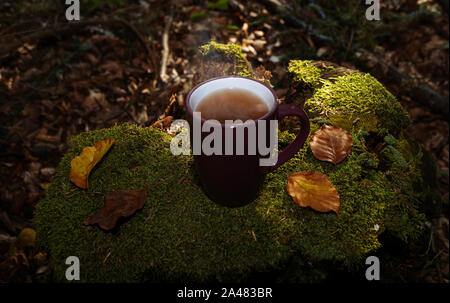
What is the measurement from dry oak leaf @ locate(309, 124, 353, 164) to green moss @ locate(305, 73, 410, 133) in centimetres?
19

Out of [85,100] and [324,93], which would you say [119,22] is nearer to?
[85,100]

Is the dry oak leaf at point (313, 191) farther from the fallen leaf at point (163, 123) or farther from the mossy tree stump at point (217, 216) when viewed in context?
the fallen leaf at point (163, 123)

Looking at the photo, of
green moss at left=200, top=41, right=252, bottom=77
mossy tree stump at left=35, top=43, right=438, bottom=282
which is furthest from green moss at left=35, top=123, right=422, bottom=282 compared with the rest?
green moss at left=200, top=41, right=252, bottom=77

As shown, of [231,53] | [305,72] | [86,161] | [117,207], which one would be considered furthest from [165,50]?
[117,207]

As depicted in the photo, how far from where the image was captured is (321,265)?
148 centimetres

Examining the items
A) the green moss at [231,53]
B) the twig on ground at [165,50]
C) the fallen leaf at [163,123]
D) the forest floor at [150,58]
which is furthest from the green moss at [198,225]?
the twig on ground at [165,50]

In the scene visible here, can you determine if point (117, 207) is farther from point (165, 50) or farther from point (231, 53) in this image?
point (165, 50)

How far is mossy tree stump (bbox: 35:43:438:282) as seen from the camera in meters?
1.44

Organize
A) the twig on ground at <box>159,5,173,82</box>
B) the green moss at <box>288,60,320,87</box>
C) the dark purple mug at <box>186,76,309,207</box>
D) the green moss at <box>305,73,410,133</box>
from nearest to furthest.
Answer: the dark purple mug at <box>186,76,309,207</box>, the green moss at <box>305,73,410,133</box>, the green moss at <box>288,60,320,87</box>, the twig on ground at <box>159,5,173,82</box>

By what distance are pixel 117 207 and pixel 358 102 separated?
66.1 inches

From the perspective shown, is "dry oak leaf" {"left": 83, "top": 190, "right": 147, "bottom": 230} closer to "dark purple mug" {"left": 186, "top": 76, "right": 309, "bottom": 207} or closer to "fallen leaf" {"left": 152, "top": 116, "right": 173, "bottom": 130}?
"dark purple mug" {"left": 186, "top": 76, "right": 309, "bottom": 207}

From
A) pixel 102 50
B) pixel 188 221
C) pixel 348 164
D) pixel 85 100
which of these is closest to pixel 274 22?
pixel 102 50
